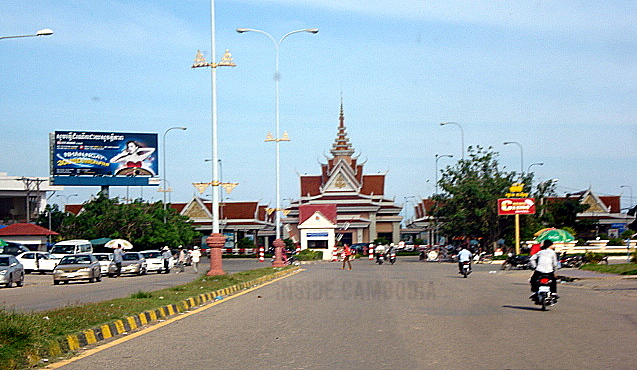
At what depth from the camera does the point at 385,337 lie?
10.6 meters

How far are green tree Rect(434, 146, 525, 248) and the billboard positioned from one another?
24355 mm

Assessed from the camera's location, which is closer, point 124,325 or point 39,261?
point 124,325

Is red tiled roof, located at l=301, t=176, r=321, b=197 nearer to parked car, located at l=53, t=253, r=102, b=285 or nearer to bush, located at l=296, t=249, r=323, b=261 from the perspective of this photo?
bush, located at l=296, t=249, r=323, b=261

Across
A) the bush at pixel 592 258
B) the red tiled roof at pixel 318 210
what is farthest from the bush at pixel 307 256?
the bush at pixel 592 258

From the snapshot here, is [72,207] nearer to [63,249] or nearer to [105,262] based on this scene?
[63,249]

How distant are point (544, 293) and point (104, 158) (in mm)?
50743

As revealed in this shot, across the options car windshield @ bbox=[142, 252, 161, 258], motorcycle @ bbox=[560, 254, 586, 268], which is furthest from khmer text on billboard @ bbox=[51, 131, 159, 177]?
motorcycle @ bbox=[560, 254, 586, 268]

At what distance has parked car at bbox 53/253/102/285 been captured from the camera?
3020 centimetres

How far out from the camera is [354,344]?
993 cm

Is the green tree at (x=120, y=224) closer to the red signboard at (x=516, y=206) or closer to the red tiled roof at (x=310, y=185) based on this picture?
the red signboard at (x=516, y=206)

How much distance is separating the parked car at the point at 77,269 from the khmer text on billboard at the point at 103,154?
1165 inches

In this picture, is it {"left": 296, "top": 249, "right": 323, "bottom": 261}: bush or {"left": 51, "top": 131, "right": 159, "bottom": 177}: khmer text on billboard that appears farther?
{"left": 296, "top": 249, "right": 323, "bottom": 261}: bush

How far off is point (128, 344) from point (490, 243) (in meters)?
54.4

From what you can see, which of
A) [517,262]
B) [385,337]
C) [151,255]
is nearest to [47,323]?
[385,337]
